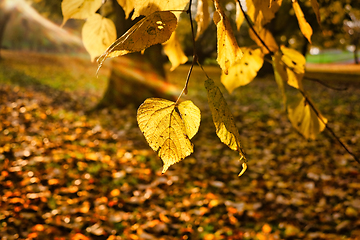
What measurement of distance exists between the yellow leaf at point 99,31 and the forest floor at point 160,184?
6.22 ft

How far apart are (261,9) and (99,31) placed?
1.45 ft

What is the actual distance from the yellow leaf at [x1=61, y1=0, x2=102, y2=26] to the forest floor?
1.97m

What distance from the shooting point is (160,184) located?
10.6 feet

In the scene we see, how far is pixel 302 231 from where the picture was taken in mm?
2502

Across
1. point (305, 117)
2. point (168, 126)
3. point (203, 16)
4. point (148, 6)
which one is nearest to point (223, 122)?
point (168, 126)

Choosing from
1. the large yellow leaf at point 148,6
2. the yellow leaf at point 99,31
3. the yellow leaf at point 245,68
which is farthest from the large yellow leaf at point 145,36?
the yellow leaf at point 245,68

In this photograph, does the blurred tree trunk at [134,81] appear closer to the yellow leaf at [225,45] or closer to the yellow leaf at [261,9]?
the yellow leaf at [261,9]

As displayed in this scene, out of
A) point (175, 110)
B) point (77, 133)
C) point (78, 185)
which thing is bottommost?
point (77, 133)

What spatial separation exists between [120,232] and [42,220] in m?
0.66

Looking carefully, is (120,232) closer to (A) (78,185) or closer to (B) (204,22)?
(A) (78,185)

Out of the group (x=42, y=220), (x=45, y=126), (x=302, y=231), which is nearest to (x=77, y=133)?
(x=45, y=126)

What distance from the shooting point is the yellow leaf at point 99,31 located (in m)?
0.82

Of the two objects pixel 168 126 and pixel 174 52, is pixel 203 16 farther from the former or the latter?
pixel 168 126

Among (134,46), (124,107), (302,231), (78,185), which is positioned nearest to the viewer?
(134,46)
